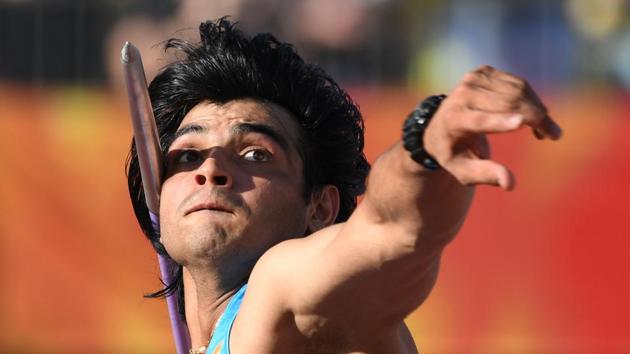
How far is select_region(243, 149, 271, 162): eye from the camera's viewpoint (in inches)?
150

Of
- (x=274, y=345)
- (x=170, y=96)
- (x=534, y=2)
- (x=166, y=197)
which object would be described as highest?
(x=534, y=2)

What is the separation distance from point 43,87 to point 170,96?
3.75m

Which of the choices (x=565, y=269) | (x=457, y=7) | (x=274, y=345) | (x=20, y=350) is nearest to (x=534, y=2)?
(x=457, y=7)

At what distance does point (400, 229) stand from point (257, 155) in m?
1.14

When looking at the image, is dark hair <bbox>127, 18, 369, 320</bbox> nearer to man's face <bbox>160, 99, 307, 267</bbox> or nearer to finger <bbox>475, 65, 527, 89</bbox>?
man's face <bbox>160, 99, 307, 267</bbox>

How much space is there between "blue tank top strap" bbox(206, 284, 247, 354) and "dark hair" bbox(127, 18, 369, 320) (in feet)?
1.33

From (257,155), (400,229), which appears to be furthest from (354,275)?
(257,155)

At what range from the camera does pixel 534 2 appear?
304 inches

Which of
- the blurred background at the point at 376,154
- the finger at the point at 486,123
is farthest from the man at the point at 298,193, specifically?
the blurred background at the point at 376,154

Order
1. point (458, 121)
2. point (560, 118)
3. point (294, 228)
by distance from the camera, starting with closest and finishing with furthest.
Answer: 1. point (458, 121)
2. point (294, 228)
3. point (560, 118)

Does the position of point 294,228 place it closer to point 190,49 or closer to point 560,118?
point 190,49

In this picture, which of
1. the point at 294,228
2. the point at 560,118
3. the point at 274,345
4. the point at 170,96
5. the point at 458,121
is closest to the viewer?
the point at 458,121

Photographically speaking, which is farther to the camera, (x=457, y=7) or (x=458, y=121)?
(x=457, y=7)

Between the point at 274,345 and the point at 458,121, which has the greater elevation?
the point at 458,121
